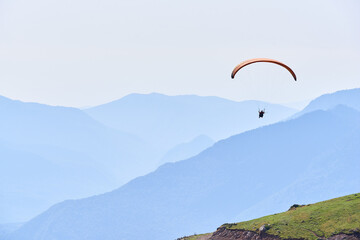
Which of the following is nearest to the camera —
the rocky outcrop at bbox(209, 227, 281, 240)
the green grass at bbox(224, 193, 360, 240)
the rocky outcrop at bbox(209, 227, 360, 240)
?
the rocky outcrop at bbox(209, 227, 360, 240)

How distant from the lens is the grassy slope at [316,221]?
124125mm

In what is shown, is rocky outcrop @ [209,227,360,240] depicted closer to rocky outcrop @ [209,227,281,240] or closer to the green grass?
rocky outcrop @ [209,227,281,240]

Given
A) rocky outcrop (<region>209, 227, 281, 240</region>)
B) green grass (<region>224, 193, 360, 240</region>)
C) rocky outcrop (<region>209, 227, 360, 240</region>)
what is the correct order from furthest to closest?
rocky outcrop (<region>209, 227, 281, 240</region>), green grass (<region>224, 193, 360, 240</region>), rocky outcrop (<region>209, 227, 360, 240</region>)

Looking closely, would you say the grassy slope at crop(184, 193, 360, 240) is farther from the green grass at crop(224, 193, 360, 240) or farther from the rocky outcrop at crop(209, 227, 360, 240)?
the rocky outcrop at crop(209, 227, 360, 240)

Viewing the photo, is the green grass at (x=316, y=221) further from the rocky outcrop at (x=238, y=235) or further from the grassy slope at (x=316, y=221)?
the rocky outcrop at (x=238, y=235)

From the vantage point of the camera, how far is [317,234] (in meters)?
124

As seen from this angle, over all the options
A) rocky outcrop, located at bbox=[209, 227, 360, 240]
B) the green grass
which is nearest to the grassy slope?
the green grass

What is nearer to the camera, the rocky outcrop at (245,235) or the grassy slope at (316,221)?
the rocky outcrop at (245,235)

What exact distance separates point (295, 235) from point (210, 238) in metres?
25.2

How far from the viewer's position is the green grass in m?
124

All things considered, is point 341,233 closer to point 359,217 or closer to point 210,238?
point 359,217

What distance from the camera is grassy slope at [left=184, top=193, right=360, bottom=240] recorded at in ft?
407

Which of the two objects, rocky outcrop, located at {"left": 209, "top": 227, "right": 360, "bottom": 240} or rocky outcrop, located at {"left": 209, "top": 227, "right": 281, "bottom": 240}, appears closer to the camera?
rocky outcrop, located at {"left": 209, "top": 227, "right": 360, "bottom": 240}

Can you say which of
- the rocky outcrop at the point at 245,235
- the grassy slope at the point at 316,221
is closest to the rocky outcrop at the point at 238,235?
the rocky outcrop at the point at 245,235
